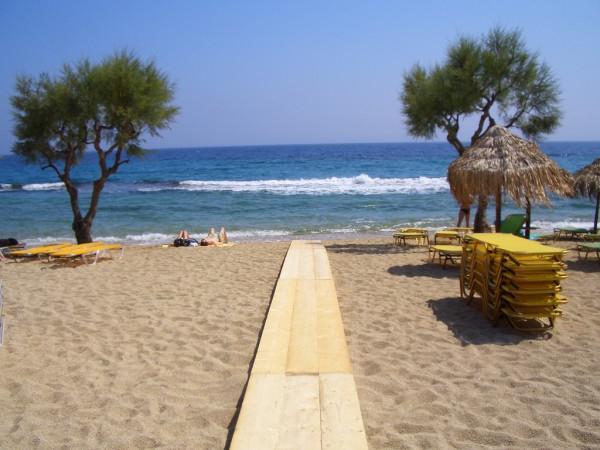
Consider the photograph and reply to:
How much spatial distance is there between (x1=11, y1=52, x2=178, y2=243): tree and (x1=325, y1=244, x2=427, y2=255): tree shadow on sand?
6.04 meters

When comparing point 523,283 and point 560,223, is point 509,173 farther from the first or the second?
point 560,223

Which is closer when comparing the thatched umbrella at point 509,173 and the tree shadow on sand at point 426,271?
the tree shadow on sand at point 426,271

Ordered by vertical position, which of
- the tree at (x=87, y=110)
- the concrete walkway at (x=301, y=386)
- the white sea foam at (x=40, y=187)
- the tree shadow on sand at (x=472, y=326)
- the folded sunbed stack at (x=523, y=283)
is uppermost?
the tree at (x=87, y=110)

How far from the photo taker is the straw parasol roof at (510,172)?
842cm

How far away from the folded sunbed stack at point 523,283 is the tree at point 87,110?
10066mm

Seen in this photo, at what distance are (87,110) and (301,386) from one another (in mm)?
11090

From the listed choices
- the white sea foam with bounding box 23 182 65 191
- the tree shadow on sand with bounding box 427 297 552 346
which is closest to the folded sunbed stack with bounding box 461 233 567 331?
the tree shadow on sand with bounding box 427 297 552 346

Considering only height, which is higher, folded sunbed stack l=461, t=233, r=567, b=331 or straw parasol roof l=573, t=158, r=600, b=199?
straw parasol roof l=573, t=158, r=600, b=199

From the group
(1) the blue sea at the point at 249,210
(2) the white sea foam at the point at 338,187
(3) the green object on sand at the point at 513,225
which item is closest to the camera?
(3) the green object on sand at the point at 513,225

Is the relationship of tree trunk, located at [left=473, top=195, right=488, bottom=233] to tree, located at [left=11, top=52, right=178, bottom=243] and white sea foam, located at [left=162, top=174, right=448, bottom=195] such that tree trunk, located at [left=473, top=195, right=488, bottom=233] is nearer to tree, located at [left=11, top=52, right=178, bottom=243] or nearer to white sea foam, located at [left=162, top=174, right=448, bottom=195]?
tree, located at [left=11, top=52, right=178, bottom=243]

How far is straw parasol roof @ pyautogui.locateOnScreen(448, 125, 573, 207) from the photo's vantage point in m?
8.42

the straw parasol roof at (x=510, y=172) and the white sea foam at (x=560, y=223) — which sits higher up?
the straw parasol roof at (x=510, y=172)

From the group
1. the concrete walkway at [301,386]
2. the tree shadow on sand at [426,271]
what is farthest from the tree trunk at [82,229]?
the concrete walkway at [301,386]

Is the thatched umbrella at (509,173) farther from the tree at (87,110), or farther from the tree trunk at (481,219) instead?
the tree at (87,110)
